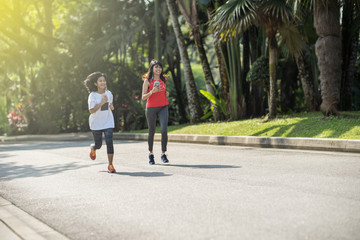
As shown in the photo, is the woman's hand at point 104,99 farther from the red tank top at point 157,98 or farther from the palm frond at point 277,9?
the palm frond at point 277,9

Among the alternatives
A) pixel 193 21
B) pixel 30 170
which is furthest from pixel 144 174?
pixel 193 21

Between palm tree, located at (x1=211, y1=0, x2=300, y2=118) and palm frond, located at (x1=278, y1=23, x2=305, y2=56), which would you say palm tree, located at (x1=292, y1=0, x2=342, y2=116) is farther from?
palm frond, located at (x1=278, y1=23, x2=305, y2=56)

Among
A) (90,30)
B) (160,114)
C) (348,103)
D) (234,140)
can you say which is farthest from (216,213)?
(90,30)

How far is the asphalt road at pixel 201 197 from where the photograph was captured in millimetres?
4492

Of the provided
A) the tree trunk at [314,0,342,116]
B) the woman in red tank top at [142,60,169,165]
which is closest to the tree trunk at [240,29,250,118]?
the tree trunk at [314,0,342,116]

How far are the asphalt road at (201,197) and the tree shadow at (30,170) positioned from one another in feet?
0.08

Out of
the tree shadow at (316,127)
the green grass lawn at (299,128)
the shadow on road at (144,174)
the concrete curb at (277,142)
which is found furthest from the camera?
the tree shadow at (316,127)

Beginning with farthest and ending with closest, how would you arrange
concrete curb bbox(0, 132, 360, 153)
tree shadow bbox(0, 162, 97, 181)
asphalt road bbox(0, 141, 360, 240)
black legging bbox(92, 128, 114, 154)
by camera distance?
concrete curb bbox(0, 132, 360, 153)
tree shadow bbox(0, 162, 97, 181)
black legging bbox(92, 128, 114, 154)
asphalt road bbox(0, 141, 360, 240)

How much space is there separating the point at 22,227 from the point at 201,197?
82.2 inches

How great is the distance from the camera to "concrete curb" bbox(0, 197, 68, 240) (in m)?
4.57

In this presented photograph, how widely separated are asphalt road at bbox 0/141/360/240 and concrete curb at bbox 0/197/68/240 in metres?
0.14

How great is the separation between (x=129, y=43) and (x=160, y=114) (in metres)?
16.5

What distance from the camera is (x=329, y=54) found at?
13.7 meters

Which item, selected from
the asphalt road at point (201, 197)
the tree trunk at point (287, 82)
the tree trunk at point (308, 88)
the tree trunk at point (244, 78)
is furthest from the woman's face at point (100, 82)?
the tree trunk at point (287, 82)
